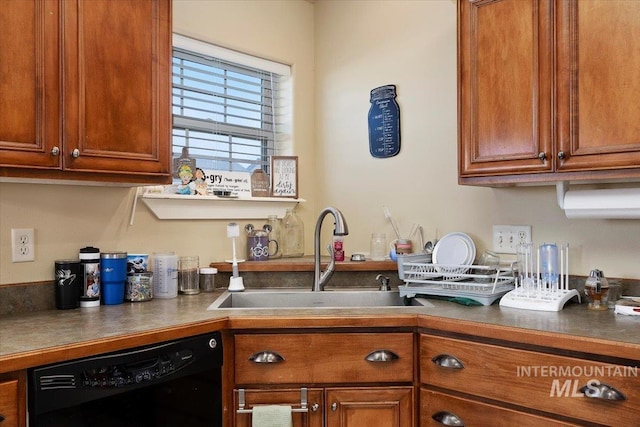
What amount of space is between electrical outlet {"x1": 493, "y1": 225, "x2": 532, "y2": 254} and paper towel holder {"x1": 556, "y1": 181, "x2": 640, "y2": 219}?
0.77 feet

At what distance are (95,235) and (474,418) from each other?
5.04 feet

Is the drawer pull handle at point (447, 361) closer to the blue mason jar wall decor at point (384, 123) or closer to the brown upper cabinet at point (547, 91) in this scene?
the brown upper cabinet at point (547, 91)

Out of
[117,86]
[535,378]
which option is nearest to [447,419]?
[535,378]

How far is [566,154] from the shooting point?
5.59 ft

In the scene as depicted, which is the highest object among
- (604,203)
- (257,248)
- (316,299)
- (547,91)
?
(547,91)

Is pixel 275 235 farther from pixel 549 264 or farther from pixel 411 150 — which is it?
pixel 549 264

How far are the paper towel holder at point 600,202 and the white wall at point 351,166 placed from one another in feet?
0.43

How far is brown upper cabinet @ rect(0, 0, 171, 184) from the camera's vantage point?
5.06 ft

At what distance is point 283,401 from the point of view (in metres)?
1.69

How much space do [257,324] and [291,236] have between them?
103 centimetres

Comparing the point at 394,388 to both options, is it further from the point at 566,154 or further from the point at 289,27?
the point at 289,27

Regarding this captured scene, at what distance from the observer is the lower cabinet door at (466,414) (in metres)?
1.46

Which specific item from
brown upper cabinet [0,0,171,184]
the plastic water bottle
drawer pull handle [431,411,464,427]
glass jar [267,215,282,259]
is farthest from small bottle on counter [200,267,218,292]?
the plastic water bottle

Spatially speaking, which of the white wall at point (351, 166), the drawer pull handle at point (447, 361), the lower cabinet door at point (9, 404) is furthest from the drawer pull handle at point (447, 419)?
the lower cabinet door at point (9, 404)
